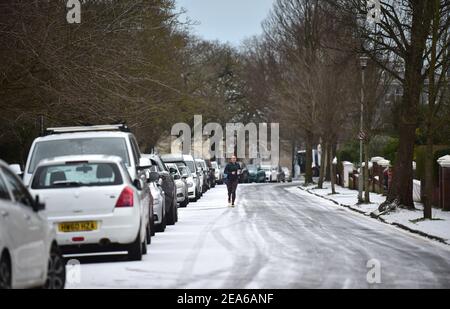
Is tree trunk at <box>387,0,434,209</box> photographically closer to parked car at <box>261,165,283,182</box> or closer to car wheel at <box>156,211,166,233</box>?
car wheel at <box>156,211,166,233</box>

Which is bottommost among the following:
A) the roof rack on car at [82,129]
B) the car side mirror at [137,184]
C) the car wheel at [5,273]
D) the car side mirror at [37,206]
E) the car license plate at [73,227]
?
the car license plate at [73,227]

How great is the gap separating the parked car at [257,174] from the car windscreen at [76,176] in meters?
74.8

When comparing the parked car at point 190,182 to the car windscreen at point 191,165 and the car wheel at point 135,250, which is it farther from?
the car wheel at point 135,250

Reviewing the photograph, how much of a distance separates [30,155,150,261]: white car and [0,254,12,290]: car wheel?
18.1ft

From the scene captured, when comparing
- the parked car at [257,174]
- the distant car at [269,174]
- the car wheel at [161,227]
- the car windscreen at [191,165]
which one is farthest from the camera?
the distant car at [269,174]

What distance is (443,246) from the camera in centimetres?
1966

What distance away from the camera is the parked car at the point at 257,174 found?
91.2m

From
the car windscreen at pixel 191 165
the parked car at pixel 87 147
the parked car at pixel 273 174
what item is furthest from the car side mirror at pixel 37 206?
the parked car at pixel 273 174

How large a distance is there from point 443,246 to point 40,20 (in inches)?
466

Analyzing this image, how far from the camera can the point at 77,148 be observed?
18.8m

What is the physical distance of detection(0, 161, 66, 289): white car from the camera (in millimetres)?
9830

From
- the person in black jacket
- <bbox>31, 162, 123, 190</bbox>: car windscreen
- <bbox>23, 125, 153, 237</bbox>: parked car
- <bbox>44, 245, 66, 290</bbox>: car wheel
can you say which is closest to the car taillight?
<bbox>31, 162, 123, 190</bbox>: car windscreen

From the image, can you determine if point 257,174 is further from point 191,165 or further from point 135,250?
point 135,250
